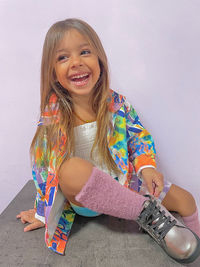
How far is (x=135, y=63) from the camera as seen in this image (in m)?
1.00

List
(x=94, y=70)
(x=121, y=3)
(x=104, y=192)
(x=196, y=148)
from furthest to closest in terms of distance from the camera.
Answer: (x=196, y=148) < (x=121, y=3) < (x=94, y=70) < (x=104, y=192)

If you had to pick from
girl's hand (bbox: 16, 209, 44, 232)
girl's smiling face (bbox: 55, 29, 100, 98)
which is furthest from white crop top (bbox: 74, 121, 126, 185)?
girl's hand (bbox: 16, 209, 44, 232)

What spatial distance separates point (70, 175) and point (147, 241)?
263 mm

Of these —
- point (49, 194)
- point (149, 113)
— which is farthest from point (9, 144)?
point (149, 113)

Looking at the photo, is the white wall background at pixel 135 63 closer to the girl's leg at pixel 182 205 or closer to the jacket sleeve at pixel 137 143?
the jacket sleeve at pixel 137 143

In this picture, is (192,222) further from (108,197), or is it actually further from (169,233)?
(108,197)

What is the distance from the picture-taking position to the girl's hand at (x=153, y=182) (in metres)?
0.80

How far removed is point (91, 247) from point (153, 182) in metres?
0.24

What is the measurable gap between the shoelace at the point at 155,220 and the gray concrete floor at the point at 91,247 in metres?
0.05

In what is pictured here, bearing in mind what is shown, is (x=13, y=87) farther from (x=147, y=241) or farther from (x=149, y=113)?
(x=147, y=241)

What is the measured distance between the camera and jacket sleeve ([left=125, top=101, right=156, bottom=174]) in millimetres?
869

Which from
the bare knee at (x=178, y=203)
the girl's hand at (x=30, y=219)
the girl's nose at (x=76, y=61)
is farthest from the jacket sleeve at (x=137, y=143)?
the girl's hand at (x=30, y=219)

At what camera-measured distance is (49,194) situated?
0.77 m

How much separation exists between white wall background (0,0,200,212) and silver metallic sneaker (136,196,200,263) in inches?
16.0
